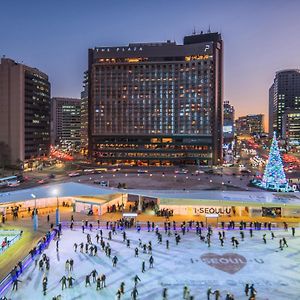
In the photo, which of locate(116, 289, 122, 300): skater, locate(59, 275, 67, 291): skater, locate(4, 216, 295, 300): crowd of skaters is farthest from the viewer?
locate(59, 275, 67, 291): skater

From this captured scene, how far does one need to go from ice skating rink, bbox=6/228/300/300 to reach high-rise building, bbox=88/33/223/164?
8642 centimetres

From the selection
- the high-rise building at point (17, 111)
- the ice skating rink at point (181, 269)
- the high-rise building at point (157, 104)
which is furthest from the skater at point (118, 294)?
the high-rise building at point (157, 104)

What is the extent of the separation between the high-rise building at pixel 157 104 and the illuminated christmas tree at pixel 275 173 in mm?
60505

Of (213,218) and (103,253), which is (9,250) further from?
(213,218)

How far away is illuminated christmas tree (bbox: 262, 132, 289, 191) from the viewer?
5344 cm

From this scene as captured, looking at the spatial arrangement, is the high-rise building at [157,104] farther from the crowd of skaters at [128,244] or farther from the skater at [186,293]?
the skater at [186,293]

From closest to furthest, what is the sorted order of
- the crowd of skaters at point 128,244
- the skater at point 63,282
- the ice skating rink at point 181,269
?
the crowd of skaters at point 128,244, the ice skating rink at point 181,269, the skater at point 63,282

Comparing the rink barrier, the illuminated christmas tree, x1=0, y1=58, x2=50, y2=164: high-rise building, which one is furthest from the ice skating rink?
x1=0, y1=58, x2=50, y2=164: high-rise building

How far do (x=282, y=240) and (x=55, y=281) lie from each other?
19349mm

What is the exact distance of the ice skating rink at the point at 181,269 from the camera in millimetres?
21609

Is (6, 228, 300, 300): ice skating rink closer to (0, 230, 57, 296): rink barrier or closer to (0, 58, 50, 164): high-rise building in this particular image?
(0, 230, 57, 296): rink barrier

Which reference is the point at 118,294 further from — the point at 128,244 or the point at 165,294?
the point at 128,244

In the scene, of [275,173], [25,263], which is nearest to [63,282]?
[25,263]

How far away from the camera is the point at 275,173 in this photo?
55.6 meters
